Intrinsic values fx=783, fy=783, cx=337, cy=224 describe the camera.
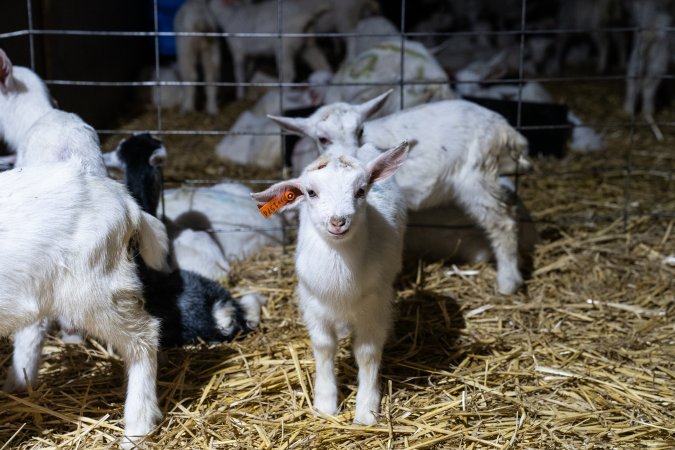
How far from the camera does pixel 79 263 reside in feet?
9.53

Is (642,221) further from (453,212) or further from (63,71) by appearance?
(63,71)

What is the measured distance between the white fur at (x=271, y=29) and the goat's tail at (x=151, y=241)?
274 inches

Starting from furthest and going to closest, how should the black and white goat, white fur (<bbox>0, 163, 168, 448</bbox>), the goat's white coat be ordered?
1. the goat's white coat
2. the black and white goat
3. white fur (<bbox>0, 163, 168, 448</bbox>)

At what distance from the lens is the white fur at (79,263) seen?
2852mm

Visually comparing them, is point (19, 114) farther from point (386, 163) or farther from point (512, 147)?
point (512, 147)

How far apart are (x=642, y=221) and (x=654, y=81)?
498 cm

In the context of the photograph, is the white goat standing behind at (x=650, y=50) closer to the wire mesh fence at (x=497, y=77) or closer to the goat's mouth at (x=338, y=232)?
the wire mesh fence at (x=497, y=77)

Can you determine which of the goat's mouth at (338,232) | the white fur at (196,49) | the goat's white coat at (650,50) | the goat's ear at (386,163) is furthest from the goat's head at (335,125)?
the goat's white coat at (650,50)

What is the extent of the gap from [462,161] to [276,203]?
6.06 feet

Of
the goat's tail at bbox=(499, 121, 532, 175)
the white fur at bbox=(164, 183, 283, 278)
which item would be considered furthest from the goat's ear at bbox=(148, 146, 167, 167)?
the goat's tail at bbox=(499, 121, 532, 175)

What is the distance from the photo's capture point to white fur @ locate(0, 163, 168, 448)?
112 inches

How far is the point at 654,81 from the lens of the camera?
9.97 meters

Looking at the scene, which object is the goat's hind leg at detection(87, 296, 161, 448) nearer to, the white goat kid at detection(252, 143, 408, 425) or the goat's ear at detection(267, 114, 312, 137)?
the white goat kid at detection(252, 143, 408, 425)

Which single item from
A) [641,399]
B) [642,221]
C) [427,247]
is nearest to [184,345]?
[427,247]
